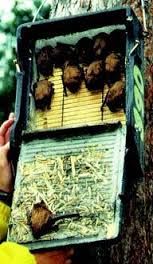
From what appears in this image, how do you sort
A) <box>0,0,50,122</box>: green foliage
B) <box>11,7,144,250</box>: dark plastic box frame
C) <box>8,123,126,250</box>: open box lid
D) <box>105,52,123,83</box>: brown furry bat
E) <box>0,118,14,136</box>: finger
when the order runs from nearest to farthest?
<box>8,123,126,250</box>: open box lid < <box>11,7,144,250</box>: dark plastic box frame < <box>105,52,123,83</box>: brown furry bat < <box>0,118,14,136</box>: finger < <box>0,0,50,122</box>: green foliage

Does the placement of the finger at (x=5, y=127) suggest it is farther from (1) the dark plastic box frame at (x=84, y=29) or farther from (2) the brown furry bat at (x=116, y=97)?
(2) the brown furry bat at (x=116, y=97)

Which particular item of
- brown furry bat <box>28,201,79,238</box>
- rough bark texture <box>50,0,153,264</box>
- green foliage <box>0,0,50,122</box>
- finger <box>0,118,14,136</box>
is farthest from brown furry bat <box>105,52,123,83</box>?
green foliage <box>0,0,50,122</box>

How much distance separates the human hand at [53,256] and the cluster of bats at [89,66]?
0.41 metres

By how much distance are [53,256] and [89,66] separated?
1.82ft

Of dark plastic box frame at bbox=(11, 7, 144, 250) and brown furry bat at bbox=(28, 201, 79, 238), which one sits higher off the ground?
dark plastic box frame at bbox=(11, 7, 144, 250)

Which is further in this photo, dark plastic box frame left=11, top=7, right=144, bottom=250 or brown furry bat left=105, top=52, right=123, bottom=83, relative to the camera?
brown furry bat left=105, top=52, right=123, bottom=83

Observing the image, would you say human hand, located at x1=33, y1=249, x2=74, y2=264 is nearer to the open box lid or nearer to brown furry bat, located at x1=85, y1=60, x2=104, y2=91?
the open box lid

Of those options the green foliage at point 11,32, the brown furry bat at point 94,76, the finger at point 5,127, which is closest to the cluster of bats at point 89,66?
the brown furry bat at point 94,76

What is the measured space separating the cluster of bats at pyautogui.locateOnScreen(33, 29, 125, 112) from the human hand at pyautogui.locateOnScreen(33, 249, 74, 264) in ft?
1.34

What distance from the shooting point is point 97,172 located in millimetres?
1749

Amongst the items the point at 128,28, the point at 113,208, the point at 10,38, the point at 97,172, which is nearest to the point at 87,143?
the point at 97,172

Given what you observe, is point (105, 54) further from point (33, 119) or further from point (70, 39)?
point (33, 119)

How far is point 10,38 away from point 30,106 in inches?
307

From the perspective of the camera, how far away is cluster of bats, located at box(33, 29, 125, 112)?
1953mm
